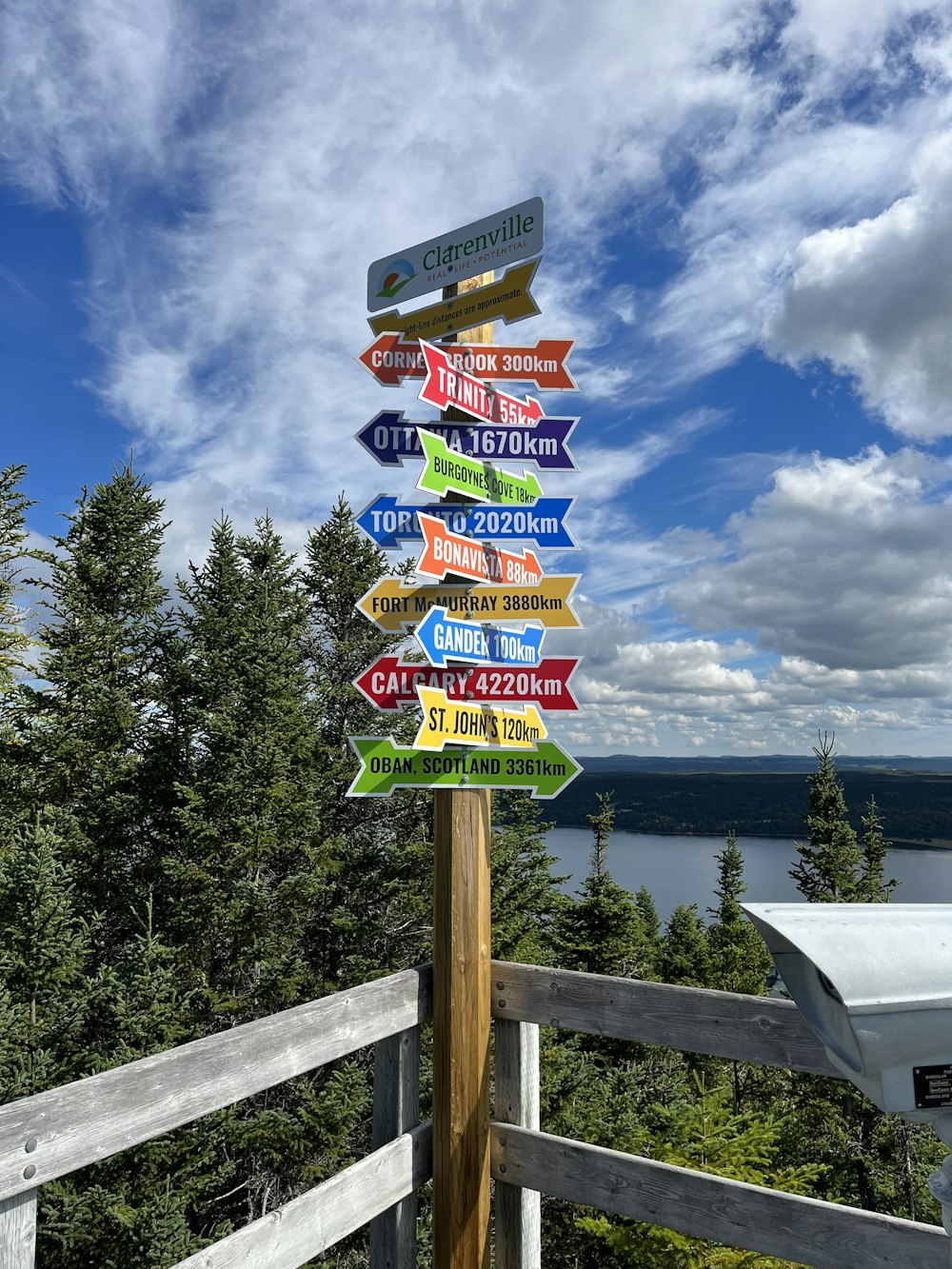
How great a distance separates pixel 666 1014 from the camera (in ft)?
8.54

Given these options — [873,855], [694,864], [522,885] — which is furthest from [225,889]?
[694,864]

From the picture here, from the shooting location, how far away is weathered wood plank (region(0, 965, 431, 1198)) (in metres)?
1.67

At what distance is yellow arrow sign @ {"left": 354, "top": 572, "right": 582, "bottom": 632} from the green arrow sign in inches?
13.8

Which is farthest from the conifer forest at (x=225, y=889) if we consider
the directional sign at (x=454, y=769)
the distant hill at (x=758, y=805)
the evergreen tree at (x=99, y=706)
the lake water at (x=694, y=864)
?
the distant hill at (x=758, y=805)

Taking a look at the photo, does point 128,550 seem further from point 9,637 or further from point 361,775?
point 361,775

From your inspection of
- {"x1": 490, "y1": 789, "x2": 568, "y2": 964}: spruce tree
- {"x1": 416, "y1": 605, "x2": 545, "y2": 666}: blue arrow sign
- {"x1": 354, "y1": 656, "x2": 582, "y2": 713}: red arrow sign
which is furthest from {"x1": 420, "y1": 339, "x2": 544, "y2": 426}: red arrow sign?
{"x1": 490, "y1": 789, "x2": 568, "y2": 964}: spruce tree

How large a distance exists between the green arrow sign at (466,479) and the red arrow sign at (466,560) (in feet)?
0.45

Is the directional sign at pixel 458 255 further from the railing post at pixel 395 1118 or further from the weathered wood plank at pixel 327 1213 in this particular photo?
the weathered wood plank at pixel 327 1213

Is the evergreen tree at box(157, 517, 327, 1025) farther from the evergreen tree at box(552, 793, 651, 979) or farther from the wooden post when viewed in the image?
the wooden post

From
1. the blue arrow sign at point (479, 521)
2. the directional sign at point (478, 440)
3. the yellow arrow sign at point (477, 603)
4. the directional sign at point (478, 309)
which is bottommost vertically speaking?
the yellow arrow sign at point (477, 603)

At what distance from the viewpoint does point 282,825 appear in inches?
672

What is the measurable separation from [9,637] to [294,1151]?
16.3 metres

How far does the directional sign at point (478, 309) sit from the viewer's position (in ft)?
11.0

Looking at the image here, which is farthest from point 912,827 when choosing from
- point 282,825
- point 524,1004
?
Result: point 524,1004
